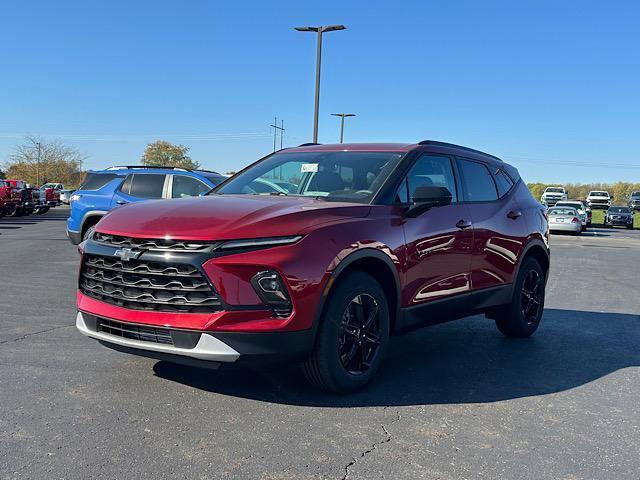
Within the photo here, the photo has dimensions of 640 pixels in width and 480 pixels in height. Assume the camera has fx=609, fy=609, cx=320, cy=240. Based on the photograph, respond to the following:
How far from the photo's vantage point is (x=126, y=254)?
3771 millimetres

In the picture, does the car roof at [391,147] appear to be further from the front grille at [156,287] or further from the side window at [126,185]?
the side window at [126,185]

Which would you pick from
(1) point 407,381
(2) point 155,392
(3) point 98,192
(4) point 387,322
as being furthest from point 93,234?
(3) point 98,192

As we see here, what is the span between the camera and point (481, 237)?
5418 mm

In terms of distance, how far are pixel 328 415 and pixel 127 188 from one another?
897 cm

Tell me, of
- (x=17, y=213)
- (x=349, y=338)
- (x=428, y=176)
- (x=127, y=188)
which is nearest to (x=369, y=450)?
(x=349, y=338)

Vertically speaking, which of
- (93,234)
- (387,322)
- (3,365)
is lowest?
(3,365)

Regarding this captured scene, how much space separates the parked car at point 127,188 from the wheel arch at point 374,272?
24.2 ft

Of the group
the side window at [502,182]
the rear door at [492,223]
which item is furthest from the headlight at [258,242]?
the side window at [502,182]

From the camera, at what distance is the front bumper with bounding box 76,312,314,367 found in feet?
11.7

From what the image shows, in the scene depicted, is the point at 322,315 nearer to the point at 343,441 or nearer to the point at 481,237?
the point at 343,441

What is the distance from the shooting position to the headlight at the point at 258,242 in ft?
11.9

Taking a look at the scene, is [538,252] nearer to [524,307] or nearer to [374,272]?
[524,307]

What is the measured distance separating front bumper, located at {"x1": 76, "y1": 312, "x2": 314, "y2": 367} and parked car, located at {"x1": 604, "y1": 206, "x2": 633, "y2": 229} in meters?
43.3

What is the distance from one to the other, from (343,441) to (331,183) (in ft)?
7.01
